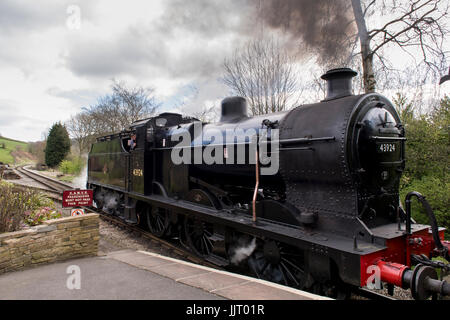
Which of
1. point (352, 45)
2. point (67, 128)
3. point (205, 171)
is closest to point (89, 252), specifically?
point (205, 171)

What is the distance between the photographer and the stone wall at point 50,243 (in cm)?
445

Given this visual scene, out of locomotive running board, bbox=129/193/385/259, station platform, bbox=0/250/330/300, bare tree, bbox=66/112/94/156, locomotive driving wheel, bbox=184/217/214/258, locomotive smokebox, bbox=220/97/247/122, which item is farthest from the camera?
bare tree, bbox=66/112/94/156

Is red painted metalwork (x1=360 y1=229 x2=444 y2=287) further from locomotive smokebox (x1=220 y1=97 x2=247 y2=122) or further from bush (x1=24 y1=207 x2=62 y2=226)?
bush (x1=24 y1=207 x2=62 y2=226)

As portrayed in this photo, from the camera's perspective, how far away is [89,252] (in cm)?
539

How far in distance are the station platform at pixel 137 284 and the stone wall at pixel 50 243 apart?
0.19 m

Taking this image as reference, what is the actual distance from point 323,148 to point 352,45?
6893 mm

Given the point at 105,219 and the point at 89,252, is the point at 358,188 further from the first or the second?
the point at 105,219

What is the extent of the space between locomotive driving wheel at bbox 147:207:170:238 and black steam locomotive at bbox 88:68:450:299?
119cm

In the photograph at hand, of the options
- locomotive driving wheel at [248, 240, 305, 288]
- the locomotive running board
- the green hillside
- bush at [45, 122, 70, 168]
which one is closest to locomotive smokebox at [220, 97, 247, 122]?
the locomotive running board

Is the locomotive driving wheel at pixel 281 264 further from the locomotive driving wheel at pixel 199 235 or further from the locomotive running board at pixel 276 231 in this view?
the locomotive driving wheel at pixel 199 235

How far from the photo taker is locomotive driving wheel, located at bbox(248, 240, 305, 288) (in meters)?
4.33

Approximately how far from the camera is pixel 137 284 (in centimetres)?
370

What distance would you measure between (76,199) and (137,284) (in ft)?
13.1

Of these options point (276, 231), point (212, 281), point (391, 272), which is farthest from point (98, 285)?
point (391, 272)
